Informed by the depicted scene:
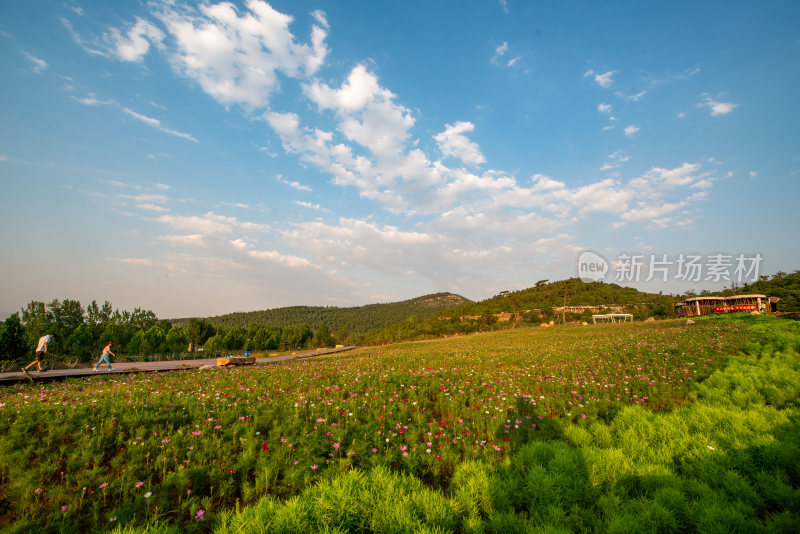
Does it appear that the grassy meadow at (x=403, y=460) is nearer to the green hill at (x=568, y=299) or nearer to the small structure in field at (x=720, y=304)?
the small structure in field at (x=720, y=304)

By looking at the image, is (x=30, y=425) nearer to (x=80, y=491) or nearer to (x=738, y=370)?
(x=80, y=491)

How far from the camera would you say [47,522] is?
4.05 meters

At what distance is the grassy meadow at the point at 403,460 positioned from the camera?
13.3ft

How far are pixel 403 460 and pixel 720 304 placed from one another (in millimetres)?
113682

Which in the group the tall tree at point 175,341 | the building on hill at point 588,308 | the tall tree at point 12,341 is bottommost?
the tall tree at point 175,341

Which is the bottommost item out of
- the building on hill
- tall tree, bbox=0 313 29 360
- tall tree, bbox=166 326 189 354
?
tall tree, bbox=166 326 189 354

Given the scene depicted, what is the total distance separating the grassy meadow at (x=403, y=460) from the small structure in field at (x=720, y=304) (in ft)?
281

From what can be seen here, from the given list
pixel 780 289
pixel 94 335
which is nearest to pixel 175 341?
pixel 94 335

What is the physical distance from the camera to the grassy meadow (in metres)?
4.04

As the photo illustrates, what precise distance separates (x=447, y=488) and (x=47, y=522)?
550 cm

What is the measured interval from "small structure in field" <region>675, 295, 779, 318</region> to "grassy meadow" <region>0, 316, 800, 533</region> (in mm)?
85581

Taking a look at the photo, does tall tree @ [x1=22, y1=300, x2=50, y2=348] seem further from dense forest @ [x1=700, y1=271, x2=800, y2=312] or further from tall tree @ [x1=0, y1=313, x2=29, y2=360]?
dense forest @ [x1=700, y1=271, x2=800, y2=312]

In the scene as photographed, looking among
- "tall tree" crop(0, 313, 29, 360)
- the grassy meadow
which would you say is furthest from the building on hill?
"tall tree" crop(0, 313, 29, 360)

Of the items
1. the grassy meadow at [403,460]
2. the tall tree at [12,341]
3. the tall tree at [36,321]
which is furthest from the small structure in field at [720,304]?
the tall tree at [36,321]
